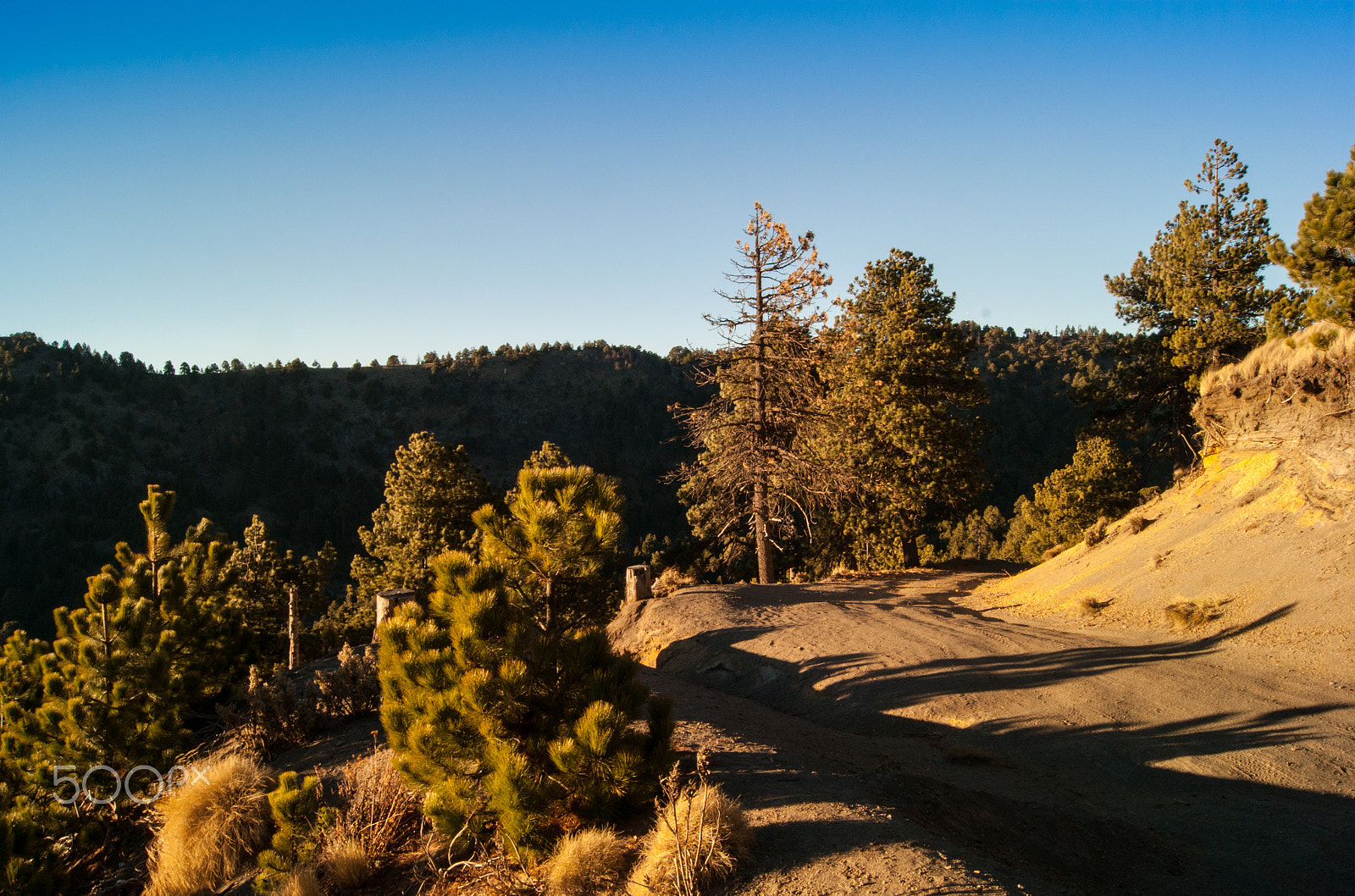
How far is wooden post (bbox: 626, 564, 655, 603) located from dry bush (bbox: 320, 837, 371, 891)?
29.7 ft

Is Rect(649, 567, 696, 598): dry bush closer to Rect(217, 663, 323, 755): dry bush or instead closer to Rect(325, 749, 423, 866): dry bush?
Rect(217, 663, 323, 755): dry bush

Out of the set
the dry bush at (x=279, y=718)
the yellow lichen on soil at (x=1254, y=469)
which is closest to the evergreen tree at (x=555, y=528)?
the dry bush at (x=279, y=718)

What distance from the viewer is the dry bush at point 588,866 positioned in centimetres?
407

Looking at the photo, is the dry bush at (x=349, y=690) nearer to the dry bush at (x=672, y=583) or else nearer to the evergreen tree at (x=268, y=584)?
the dry bush at (x=672, y=583)

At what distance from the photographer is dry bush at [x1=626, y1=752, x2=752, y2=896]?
12.7 feet

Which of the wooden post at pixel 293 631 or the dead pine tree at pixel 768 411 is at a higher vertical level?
the dead pine tree at pixel 768 411

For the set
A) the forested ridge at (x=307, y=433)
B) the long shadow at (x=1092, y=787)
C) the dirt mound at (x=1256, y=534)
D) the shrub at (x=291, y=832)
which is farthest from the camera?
the forested ridge at (x=307, y=433)

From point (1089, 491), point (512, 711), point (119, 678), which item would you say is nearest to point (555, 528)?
point (512, 711)

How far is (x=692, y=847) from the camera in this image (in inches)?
156

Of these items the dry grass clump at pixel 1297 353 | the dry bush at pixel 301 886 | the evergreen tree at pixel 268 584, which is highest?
the dry grass clump at pixel 1297 353

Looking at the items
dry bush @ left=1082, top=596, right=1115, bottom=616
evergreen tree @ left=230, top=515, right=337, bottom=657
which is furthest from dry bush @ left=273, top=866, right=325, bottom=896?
evergreen tree @ left=230, top=515, right=337, bottom=657

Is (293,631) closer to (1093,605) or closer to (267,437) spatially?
(1093,605)

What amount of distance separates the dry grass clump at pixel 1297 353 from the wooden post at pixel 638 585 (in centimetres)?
1341

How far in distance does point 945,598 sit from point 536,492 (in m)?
13.7
